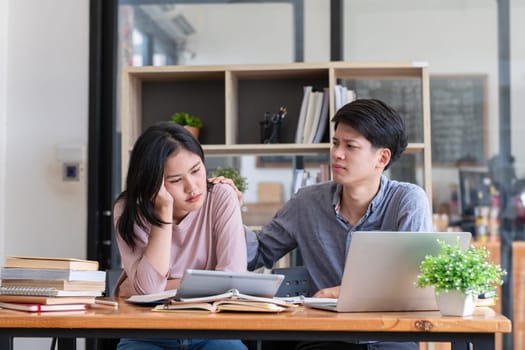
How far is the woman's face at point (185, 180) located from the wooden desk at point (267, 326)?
0.69 metres

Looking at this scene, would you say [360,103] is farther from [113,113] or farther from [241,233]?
[113,113]

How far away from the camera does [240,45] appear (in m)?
4.97

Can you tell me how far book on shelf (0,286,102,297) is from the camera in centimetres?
205

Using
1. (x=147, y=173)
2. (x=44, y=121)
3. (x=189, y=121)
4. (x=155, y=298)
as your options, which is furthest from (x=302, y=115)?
(x=155, y=298)

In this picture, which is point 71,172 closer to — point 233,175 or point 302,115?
point 233,175

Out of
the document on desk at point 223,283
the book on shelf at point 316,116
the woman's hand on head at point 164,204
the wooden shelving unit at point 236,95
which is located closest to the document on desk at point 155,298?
the document on desk at point 223,283

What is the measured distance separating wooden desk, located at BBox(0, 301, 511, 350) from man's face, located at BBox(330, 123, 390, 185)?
2.78 feet

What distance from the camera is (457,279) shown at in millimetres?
1969

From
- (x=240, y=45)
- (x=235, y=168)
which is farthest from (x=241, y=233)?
(x=240, y=45)

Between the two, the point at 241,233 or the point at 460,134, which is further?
the point at 460,134

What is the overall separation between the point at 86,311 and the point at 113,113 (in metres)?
2.98

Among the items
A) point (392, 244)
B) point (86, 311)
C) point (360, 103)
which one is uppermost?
point (360, 103)

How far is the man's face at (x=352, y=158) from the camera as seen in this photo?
2770 mm

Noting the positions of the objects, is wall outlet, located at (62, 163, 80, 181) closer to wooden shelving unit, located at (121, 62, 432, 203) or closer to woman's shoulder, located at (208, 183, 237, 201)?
wooden shelving unit, located at (121, 62, 432, 203)
